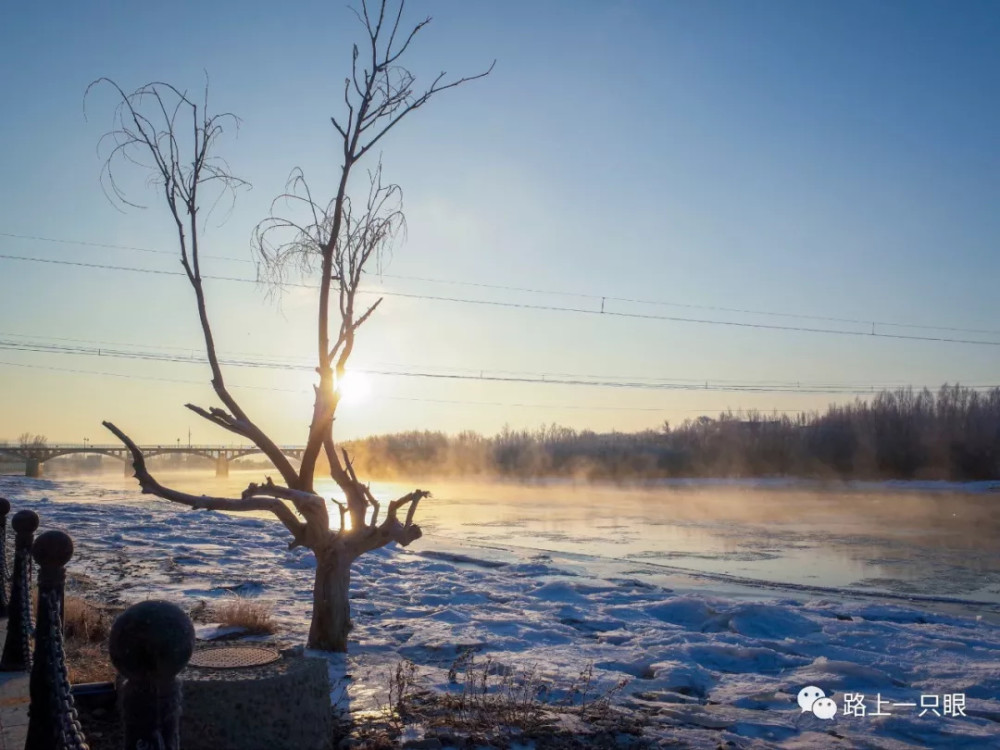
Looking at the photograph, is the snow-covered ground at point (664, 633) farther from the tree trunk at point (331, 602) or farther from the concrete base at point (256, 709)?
the concrete base at point (256, 709)

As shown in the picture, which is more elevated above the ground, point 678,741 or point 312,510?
point 312,510

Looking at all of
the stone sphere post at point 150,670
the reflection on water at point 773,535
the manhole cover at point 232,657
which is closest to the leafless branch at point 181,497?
the manhole cover at point 232,657

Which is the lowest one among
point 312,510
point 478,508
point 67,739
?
point 478,508

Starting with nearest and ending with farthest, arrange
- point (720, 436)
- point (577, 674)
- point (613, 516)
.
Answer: point (577, 674), point (613, 516), point (720, 436)

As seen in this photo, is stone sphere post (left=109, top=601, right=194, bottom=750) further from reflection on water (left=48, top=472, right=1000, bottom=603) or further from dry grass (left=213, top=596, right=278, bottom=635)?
reflection on water (left=48, top=472, right=1000, bottom=603)

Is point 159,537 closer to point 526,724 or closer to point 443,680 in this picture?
point 443,680

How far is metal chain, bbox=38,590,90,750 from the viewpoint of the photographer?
3969 mm

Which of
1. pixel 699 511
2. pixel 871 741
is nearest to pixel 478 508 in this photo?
pixel 699 511

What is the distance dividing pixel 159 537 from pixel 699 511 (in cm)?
2438

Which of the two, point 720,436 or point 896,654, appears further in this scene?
point 720,436

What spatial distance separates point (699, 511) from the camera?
3691 cm

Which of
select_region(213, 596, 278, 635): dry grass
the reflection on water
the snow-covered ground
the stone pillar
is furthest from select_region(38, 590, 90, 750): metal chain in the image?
the reflection on water

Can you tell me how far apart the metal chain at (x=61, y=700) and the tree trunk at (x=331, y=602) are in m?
3.47

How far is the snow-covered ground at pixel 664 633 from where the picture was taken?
7016 mm
